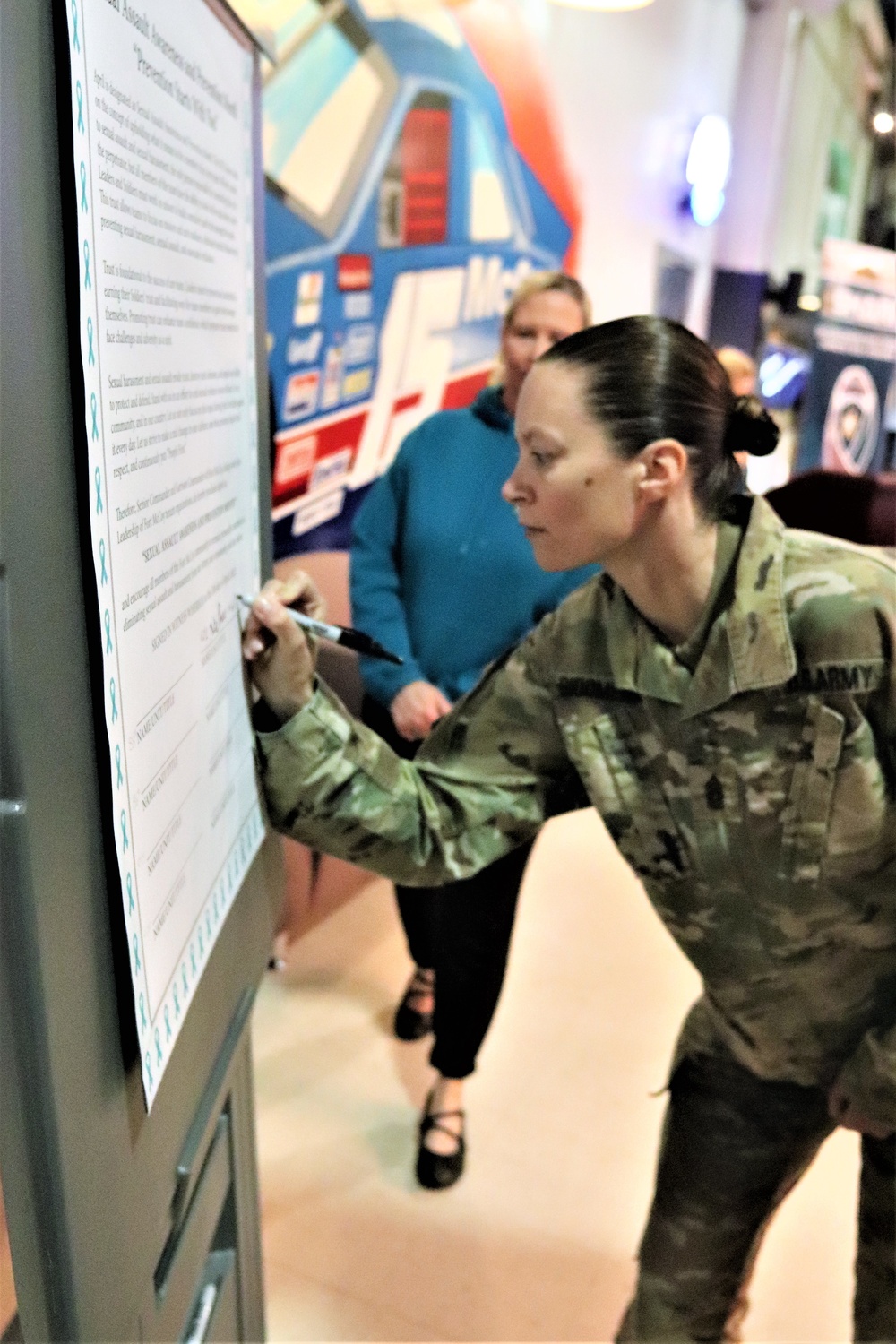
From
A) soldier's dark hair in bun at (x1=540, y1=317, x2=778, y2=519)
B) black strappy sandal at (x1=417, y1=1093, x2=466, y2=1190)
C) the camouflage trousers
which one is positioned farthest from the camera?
black strappy sandal at (x1=417, y1=1093, x2=466, y2=1190)

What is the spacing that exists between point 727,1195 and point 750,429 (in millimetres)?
879

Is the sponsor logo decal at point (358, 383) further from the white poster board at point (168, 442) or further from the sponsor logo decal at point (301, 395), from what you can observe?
the white poster board at point (168, 442)

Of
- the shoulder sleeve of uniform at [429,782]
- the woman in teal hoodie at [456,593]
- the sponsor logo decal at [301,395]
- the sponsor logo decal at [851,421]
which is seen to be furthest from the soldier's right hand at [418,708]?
the sponsor logo decal at [851,421]

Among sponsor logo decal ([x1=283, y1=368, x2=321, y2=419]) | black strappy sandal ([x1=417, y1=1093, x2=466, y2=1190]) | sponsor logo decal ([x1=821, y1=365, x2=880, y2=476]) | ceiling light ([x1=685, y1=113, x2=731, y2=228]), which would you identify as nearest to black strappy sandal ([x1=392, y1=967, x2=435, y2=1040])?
black strappy sandal ([x1=417, y1=1093, x2=466, y2=1190])

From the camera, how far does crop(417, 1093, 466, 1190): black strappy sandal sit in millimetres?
1797

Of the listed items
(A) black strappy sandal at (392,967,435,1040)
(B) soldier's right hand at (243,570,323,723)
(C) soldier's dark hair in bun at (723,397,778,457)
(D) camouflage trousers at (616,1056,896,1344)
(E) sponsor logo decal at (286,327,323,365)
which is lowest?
(A) black strappy sandal at (392,967,435,1040)

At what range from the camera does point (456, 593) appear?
1.67 meters

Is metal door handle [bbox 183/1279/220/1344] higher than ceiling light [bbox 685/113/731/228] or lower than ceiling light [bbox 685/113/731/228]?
lower

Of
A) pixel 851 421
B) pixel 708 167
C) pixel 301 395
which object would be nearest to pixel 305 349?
pixel 301 395

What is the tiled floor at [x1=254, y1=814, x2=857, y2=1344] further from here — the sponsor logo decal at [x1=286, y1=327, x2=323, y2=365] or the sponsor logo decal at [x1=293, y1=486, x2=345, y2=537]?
the sponsor logo decal at [x1=286, y1=327, x2=323, y2=365]

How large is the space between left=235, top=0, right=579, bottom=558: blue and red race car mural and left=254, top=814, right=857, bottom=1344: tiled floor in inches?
41.7

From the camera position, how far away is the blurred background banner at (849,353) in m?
3.99

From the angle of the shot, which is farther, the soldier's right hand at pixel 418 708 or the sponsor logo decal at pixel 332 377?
the sponsor logo decal at pixel 332 377

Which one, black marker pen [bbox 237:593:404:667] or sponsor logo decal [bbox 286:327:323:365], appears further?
sponsor logo decal [bbox 286:327:323:365]
